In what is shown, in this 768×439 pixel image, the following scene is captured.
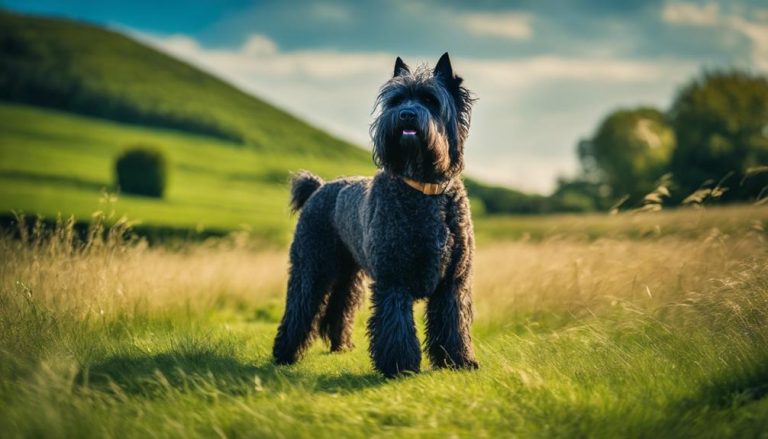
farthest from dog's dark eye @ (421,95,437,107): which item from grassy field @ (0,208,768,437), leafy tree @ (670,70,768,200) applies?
leafy tree @ (670,70,768,200)

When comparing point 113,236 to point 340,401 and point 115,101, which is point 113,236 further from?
point 115,101

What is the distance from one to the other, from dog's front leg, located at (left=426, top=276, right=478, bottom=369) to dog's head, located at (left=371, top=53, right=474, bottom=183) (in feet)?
3.33

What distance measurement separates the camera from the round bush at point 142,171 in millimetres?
43875

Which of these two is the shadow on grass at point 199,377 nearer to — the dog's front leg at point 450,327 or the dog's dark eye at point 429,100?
the dog's front leg at point 450,327

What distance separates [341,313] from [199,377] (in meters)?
2.99

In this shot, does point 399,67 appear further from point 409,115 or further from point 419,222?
point 419,222

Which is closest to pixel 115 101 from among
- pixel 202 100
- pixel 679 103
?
pixel 202 100

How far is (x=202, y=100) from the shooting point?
231 ft

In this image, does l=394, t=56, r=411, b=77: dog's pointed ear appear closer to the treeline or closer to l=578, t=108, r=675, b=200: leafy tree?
the treeline

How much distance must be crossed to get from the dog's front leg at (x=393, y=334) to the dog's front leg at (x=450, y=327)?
34cm

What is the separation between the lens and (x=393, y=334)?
5566mm

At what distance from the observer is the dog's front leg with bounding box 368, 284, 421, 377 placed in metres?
5.54

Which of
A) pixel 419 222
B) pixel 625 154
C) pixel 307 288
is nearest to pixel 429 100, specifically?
pixel 419 222

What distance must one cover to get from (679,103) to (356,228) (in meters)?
40.4
